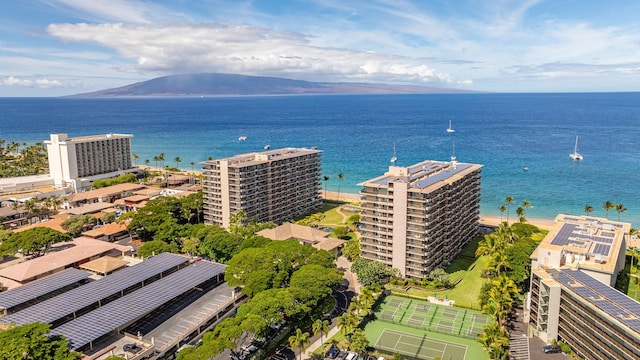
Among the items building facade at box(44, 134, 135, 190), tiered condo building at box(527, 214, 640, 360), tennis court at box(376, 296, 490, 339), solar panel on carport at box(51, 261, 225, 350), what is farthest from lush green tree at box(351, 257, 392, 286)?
building facade at box(44, 134, 135, 190)

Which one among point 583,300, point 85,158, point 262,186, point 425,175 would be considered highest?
point 425,175

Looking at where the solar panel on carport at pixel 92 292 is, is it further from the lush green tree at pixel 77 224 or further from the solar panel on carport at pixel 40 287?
the lush green tree at pixel 77 224

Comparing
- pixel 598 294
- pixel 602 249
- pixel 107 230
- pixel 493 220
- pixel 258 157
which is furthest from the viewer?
pixel 493 220

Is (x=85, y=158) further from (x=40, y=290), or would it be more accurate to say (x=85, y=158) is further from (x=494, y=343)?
(x=494, y=343)

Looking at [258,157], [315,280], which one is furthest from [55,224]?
[315,280]

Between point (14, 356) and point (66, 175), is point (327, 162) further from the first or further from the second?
point (14, 356)

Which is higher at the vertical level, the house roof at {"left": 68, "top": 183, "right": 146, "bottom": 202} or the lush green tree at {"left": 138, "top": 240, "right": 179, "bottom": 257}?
the house roof at {"left": 68, "top": 183, "right": 146, "bottom": 202}

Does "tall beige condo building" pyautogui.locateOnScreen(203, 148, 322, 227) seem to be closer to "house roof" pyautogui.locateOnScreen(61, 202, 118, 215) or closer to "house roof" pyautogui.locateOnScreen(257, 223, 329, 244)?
"house roof" pyautogui.locateOnScreen(257, 223, 329, 244)
